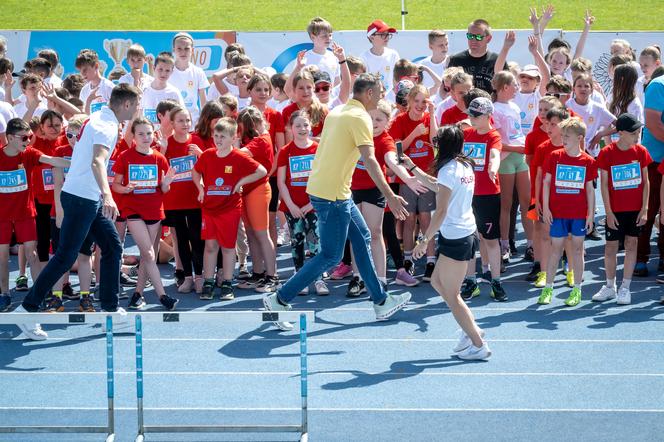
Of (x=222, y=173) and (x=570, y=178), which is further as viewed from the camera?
(x=222, y=173)

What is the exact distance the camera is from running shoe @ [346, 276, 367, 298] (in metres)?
10.2

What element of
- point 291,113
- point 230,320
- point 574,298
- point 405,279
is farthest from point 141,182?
point 574,298

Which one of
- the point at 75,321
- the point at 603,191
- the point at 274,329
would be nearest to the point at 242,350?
the point at 274,329

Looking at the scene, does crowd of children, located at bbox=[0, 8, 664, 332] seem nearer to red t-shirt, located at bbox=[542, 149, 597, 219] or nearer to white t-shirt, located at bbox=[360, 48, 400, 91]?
red t-shirt, located at bbox=[542, 149, 597, 219]

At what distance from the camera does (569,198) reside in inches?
382

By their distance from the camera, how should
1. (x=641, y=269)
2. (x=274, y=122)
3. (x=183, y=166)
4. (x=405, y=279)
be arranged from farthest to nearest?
(x=274, y=122), (x=641, y=269), (x=405, y=279), (x=183, y=166)

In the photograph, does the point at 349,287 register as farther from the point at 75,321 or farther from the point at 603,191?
the point at 75,321

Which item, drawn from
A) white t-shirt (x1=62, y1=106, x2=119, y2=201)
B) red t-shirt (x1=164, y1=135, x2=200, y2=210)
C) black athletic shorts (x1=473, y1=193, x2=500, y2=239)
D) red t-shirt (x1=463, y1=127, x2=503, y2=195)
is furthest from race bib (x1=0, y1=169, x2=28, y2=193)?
black athletic shorts (x1=473, y1=193, x2=500, y2=239)

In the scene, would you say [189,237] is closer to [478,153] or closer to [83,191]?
[83,191]

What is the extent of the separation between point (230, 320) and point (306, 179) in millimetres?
4135

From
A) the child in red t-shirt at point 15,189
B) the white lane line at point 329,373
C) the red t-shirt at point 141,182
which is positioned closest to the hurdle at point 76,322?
the white lane line at point 329,373

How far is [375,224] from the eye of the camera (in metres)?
9.97

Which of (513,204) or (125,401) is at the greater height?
(513,204)

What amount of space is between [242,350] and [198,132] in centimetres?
280
